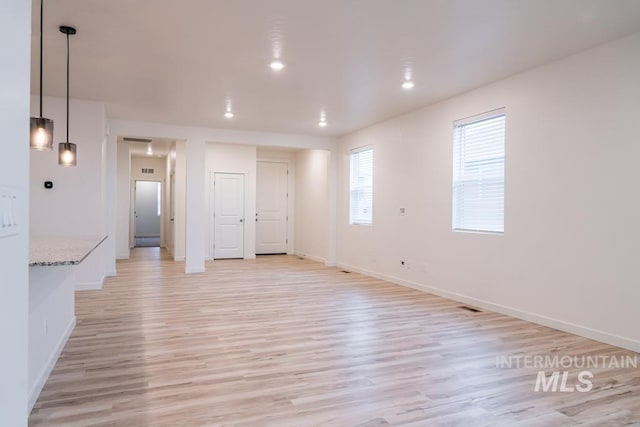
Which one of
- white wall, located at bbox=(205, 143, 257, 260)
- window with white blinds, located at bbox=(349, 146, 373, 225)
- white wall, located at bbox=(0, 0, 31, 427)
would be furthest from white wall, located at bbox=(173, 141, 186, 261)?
white wall, located at bbox=(0, 0, 31, 427)

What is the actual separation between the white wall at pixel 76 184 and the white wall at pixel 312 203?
14.5 ft

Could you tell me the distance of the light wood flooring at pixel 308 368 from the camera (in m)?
2.33

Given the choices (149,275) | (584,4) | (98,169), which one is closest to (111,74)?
(98,169)

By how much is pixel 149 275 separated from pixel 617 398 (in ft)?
22.1

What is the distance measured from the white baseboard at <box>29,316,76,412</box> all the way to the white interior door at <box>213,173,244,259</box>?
5979mm

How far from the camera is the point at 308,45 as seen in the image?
12.5 feet

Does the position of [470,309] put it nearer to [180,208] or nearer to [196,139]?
[196,139]

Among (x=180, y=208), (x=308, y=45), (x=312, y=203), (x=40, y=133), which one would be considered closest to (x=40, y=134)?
(x=40, y=133)

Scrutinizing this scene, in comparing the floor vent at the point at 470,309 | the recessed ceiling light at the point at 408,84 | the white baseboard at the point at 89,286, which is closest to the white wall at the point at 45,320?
the white baseboard at the point at 89,286

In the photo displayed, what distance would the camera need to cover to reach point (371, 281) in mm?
6812

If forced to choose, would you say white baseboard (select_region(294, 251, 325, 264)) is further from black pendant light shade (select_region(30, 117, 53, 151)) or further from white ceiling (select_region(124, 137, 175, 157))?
black pendant light shade (select_region(30, 117, 53, 151))

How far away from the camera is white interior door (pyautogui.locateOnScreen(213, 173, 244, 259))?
972 cm

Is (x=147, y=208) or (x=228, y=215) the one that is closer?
(x=228, y=215)

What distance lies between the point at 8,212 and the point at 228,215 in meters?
8.82
